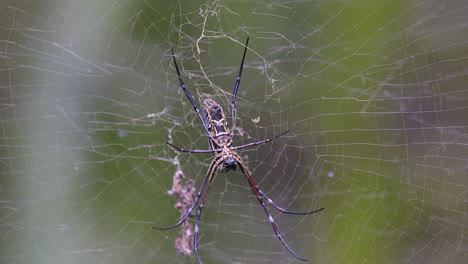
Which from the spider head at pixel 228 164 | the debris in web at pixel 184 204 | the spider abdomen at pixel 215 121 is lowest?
the debris in web at pixel 184 204

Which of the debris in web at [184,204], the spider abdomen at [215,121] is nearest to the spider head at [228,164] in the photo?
the spider abdomen at [215,121]

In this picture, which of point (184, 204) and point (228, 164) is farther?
point (184, 204)

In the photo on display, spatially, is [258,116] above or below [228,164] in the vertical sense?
above

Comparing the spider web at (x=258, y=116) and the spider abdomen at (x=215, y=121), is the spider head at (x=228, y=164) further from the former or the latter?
the spider web at (x=258, y=116)

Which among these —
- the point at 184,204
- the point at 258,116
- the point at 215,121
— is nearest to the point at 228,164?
the point at 215,121

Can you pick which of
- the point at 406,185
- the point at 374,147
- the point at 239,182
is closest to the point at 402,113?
the point at 374,147

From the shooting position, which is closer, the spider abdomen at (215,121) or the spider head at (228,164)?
the spider abdomen at (215,121)

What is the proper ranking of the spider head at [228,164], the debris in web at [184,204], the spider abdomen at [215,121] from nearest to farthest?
the spider abdomen at [215,121], the spider head at [228,164], the debris in web at [184,204]

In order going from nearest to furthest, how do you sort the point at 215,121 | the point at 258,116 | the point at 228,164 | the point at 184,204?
the point at 215,121, the point at 228,164, the point at 184,204, the point at 258,116

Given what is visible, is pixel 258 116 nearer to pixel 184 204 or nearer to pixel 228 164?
pixel 228 164
